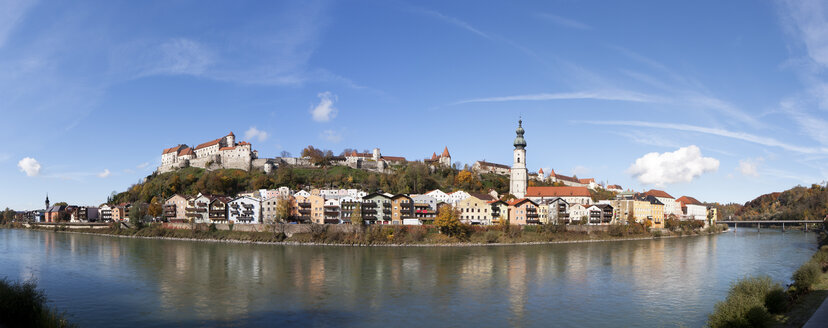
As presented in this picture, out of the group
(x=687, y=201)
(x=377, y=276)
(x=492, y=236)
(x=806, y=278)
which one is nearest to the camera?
(x=806, y=278)

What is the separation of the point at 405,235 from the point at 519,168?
29.4 metres

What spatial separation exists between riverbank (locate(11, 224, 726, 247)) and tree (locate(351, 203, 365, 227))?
2.80 ft

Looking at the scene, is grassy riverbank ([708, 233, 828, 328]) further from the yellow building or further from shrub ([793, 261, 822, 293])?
the yellow building

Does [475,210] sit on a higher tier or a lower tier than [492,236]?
higher

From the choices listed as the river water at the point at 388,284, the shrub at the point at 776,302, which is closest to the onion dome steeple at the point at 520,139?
the river water at the point at 388,284

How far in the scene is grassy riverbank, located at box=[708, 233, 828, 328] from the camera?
1092cm

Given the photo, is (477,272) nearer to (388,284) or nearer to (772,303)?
(388,284)

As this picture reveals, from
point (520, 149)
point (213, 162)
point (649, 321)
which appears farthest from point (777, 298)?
point (213, 162)

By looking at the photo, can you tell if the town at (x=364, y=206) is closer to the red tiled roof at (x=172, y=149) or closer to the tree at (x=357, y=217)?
the tree at (x=357, y=217)

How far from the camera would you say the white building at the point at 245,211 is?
43.8 metres

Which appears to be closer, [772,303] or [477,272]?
[772,303]

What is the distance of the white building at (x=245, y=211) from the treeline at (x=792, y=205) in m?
62.8

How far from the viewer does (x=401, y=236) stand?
3581 centimetres

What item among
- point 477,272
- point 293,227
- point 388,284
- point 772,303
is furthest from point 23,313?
point 293,227
